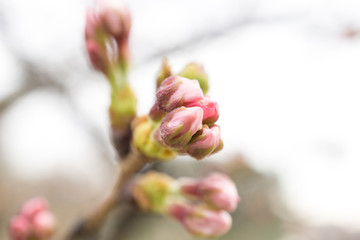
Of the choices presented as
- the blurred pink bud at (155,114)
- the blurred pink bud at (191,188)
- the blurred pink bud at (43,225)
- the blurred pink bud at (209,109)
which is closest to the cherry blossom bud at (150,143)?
the blurred pink bud at (155,114)

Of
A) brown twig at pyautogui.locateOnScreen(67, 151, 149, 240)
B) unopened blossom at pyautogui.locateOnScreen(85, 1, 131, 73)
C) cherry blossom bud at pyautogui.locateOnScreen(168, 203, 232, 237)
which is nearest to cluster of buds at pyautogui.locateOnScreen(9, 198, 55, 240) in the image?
brown twig at pyautogui.locateOnScreen(67, 151, 149, 240)

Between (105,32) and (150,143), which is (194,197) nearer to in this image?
(150,143)

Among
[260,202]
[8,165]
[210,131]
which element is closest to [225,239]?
[260,202]

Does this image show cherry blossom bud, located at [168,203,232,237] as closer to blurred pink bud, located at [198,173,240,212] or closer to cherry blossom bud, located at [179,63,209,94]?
blurred pink bud, located at [198,173,240,212]

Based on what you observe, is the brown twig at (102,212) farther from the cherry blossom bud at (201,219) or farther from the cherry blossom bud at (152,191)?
the cherry blossom bud at (201,219)

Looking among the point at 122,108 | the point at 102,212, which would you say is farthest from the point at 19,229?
the point at 122,108
